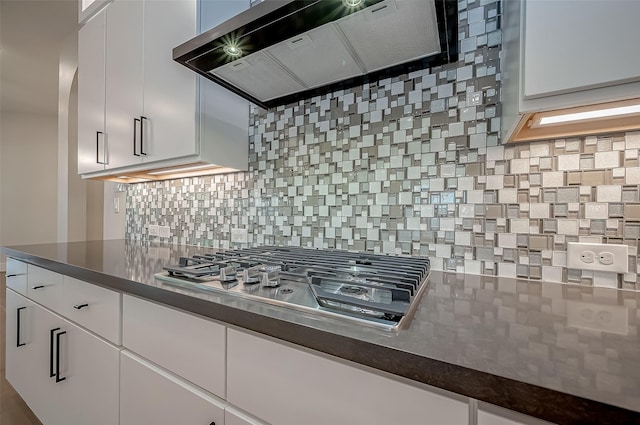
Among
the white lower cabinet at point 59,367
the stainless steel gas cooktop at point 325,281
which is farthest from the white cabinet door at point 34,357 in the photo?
the stainless steel gas cooktop at point 325,281

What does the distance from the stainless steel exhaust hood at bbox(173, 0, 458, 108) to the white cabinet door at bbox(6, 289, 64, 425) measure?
1.23m

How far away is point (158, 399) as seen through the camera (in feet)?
2.50

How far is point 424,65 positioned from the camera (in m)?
1.02

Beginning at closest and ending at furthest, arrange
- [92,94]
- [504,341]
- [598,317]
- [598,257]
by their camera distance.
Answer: [504,341] < [598,317] < [598,257] < [92,94]

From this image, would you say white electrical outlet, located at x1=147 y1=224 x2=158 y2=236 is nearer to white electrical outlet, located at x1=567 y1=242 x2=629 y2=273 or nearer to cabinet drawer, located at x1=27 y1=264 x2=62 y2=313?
cabinet drawer, located at x1=27 y1=264 x2=62 y2=313

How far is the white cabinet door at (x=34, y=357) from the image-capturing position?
1209mm

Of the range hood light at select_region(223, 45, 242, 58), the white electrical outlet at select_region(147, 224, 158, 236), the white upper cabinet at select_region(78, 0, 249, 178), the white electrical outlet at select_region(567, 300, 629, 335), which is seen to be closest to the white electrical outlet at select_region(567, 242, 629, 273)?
the white electrical outlet at select_region(567, 300, 629, 335)

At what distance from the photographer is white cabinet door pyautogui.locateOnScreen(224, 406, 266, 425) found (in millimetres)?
583

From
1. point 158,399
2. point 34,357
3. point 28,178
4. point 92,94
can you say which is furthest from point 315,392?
point 28,178

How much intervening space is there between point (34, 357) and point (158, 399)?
1.09 metres

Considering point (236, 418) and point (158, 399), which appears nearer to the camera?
point (236, 418)

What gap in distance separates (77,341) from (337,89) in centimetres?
140

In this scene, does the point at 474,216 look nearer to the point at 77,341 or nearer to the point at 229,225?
the point at 229,225

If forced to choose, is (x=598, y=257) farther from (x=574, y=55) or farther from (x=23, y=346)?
(x=23, y=346)
